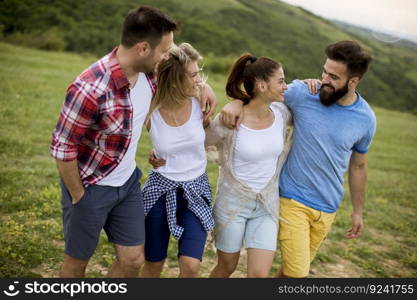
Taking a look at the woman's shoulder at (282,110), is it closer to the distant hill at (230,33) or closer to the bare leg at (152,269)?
the bare leg at (152,269)

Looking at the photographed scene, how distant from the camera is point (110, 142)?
3.58 m

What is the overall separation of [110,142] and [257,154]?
4.02ft

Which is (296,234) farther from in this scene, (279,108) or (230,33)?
(230,33)

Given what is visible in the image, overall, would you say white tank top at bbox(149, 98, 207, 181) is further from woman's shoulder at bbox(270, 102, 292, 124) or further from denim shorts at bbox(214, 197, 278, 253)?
woman's shoulder at bbox(270, 102, 292, 124)

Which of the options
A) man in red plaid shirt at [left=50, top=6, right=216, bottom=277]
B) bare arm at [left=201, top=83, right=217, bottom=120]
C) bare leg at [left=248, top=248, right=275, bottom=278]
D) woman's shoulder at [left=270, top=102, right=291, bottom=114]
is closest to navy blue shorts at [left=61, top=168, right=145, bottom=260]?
man in red plaid shirt at [left=50, top=6, right=216, bottom=277]

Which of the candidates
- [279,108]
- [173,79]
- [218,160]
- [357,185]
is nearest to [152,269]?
[218,160]

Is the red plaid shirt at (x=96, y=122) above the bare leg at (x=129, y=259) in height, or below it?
above

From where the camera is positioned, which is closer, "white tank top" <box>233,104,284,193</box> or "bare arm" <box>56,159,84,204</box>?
"bare arm" <box>56,159,84,204</box>

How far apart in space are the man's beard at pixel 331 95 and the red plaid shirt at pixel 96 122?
1690mm

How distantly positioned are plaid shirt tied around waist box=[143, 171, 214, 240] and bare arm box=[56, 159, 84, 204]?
669 millimetres

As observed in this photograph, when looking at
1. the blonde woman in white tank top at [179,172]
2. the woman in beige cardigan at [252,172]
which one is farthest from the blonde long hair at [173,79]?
the woman in beige cardigan at [252,172]

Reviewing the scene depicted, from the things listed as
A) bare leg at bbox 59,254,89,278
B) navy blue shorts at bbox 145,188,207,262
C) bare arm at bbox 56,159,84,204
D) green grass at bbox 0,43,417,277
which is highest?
bare arm at bbox 56,159,84,204

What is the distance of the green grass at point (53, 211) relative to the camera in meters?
5.38

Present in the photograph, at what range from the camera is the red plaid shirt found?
130 inches
